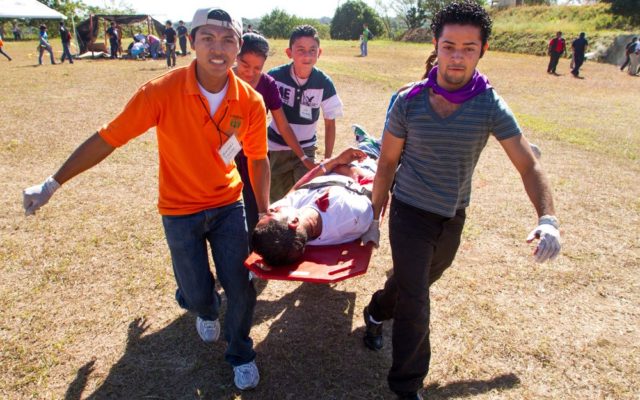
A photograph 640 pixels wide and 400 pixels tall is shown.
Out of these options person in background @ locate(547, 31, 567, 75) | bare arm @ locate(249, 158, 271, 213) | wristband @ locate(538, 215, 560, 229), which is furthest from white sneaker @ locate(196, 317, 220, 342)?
person in background @ locate(547, 31, 567, 75)

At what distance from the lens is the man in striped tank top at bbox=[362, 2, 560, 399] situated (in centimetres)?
227

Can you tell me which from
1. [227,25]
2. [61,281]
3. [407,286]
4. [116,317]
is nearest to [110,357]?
[116,317]

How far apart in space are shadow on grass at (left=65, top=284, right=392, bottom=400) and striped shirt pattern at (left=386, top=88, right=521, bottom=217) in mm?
1164

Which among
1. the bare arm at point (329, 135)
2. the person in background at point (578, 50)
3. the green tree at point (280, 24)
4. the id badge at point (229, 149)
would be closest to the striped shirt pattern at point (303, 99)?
the bare arm at point (329, 135)

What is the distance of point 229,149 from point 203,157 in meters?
0.15

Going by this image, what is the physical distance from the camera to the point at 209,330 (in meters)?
2.98

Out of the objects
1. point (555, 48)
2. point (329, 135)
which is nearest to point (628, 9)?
point (555, 48)

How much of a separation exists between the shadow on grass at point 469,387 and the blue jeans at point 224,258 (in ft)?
3.64

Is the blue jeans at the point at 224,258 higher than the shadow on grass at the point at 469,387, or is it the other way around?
the blue jeans at the point at 224,258

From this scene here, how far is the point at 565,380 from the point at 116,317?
3057 mm

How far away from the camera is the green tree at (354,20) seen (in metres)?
55.2

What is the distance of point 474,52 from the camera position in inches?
89.8

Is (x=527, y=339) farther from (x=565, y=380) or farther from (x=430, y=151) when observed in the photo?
(x=430, y=151)

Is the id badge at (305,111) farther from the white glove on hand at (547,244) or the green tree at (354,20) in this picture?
the green tree at (354,20)
